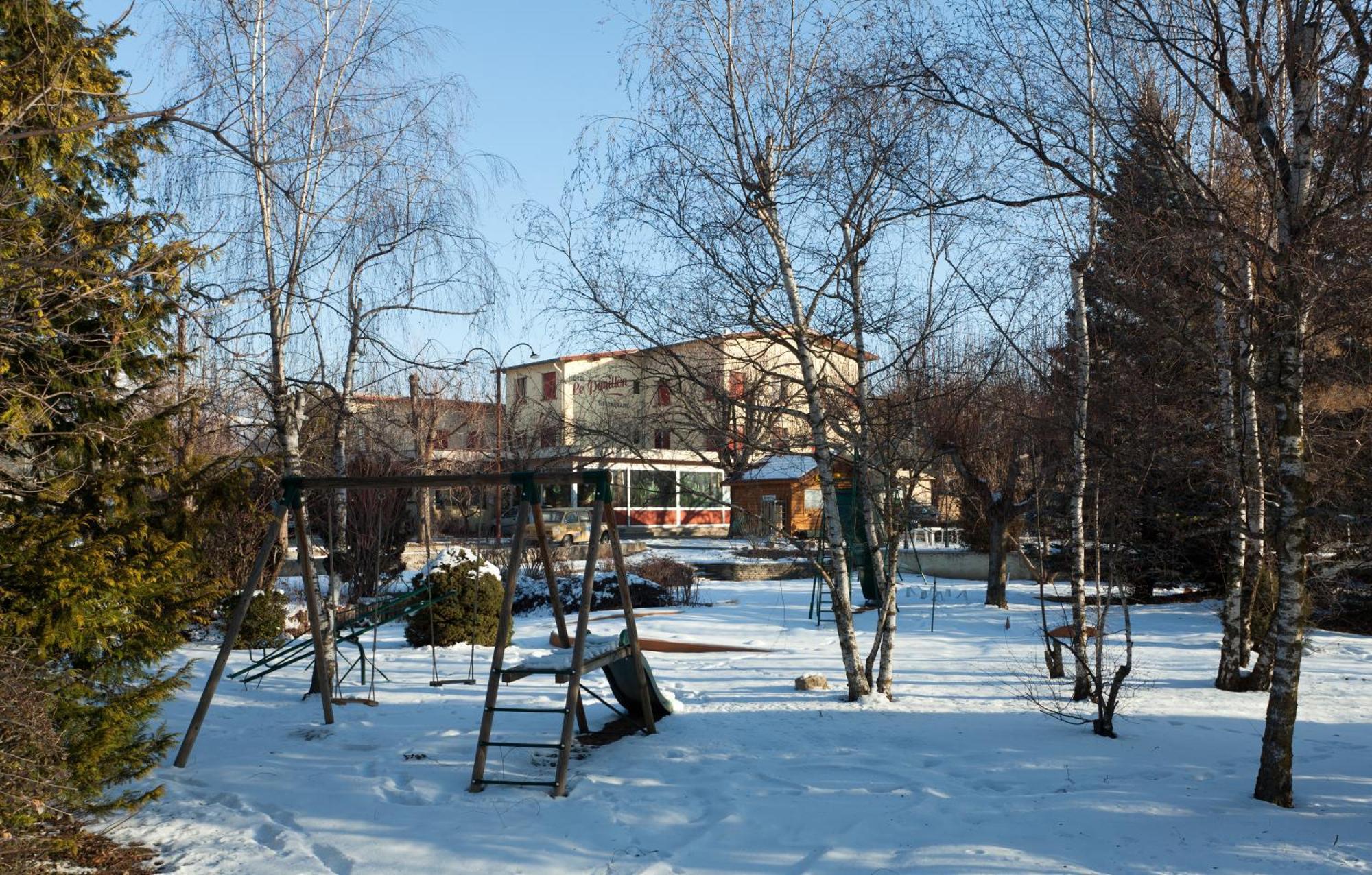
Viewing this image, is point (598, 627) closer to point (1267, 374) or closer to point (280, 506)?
point (280, 506)

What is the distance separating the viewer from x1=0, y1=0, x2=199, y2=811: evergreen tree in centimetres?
499

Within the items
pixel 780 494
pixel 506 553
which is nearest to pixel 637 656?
pixel 506 553

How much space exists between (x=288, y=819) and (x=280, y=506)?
257 centimetres

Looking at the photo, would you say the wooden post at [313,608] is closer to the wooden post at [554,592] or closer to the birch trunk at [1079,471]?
the wooden post at [554,592]

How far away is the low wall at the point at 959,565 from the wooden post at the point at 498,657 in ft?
51.8

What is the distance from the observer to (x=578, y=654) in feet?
21.2

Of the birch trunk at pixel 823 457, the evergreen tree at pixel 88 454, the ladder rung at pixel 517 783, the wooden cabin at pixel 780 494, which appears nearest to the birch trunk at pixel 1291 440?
the birch trunk at pixel 823 457

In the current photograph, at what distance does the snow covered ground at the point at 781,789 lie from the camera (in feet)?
16.6

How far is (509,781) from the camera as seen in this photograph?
6254mm

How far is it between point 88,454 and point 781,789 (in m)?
4.25

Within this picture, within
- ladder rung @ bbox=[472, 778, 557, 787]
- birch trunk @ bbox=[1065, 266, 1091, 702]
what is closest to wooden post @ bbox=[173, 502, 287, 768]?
ladder rung @ bbox=[472, 778, 557, 787]

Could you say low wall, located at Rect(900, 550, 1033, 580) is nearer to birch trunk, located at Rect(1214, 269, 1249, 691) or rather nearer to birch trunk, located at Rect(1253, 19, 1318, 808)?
birch trunk, located at Rect(1214, 269, 1249, 691)

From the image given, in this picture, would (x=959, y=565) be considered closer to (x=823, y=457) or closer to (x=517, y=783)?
(x=823, y=457)

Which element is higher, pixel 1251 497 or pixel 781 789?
pixel 1251 497
